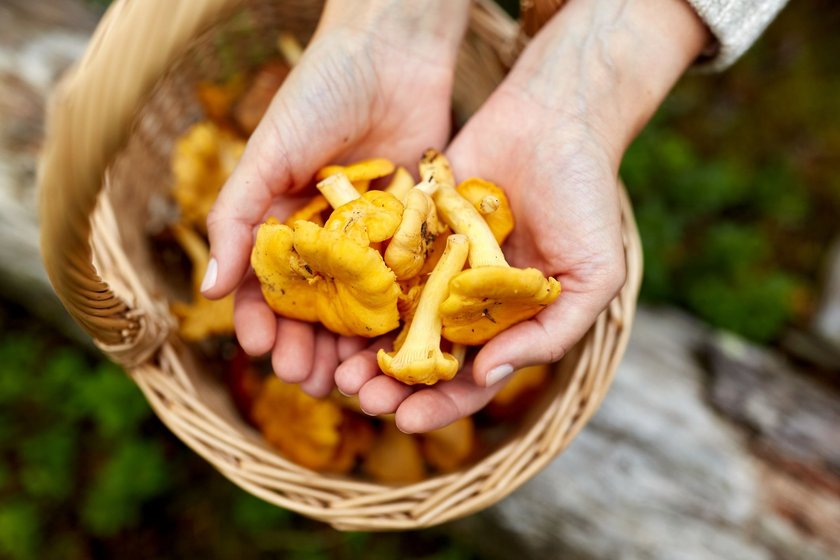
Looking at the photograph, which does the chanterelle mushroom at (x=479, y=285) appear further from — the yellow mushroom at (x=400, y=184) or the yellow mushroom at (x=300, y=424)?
the yellow mushroom at (x=300, y=424)

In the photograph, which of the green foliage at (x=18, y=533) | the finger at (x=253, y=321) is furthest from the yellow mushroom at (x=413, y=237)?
the green foliage at (x=18, y=533)

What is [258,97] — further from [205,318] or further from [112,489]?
[112,489]

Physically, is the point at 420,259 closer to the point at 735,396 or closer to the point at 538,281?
the point at 538,281

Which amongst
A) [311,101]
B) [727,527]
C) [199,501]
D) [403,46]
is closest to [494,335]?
[311,101]

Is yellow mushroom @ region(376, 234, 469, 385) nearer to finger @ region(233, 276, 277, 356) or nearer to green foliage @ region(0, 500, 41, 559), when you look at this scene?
finger @ region(233, 276, 277, 356)

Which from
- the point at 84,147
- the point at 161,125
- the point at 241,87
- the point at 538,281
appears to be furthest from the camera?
the point at 241,87

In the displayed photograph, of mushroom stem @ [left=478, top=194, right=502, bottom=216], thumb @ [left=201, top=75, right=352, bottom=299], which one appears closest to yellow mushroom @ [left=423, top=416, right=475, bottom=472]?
mushroom stem @ [left=478, top=194, right=502, bottom=216]
